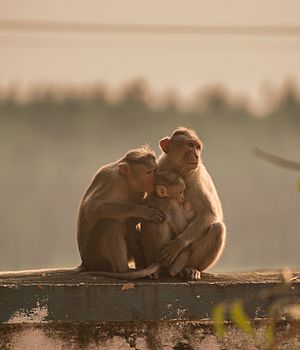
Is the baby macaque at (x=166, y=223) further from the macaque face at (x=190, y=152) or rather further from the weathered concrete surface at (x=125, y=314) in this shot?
the weathered concrete surface at (x=125, y=314)

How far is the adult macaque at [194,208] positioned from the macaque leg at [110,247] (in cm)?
31

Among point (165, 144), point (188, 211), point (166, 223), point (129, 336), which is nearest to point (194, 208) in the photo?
point (188, 211)

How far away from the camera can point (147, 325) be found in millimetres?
6543

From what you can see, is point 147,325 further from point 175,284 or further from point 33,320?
point 33,320

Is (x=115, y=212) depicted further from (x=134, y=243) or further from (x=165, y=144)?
(x=165, y=144)

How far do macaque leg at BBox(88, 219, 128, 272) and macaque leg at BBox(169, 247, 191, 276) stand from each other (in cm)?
34

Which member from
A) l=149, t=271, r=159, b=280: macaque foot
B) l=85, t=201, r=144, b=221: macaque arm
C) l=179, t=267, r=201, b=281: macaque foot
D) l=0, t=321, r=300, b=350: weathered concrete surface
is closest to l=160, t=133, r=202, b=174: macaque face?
l=85, t=201, r=144, b=221: macaque arm

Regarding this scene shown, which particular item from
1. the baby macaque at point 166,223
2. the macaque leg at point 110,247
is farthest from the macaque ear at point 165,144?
the macaque leg at point 110,247

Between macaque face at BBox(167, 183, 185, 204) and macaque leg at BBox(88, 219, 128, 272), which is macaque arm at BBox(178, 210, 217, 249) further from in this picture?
macaque leg at BBox(88, 219, 128, 272)

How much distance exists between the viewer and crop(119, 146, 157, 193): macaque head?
7.34m

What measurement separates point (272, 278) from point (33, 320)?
185cm

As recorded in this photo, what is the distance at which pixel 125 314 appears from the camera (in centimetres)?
653

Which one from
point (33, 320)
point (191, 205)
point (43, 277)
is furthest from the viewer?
point (191, 205)

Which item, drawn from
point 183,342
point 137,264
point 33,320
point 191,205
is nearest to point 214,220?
point 191,205
